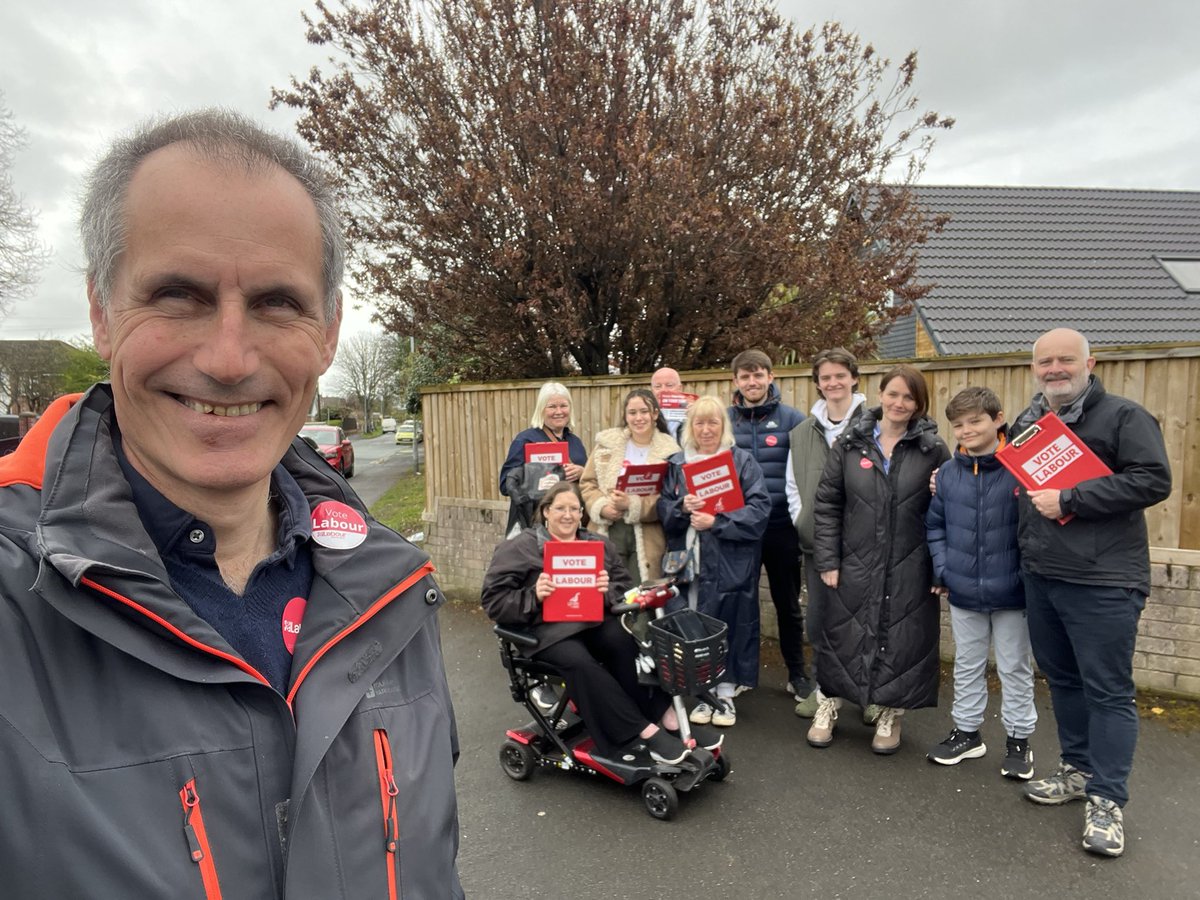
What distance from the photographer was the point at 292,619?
1.28 m

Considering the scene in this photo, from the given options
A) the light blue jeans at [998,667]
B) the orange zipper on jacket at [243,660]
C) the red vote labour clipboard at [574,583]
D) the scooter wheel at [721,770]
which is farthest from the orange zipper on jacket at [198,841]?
the light blue jeans at [998,667]

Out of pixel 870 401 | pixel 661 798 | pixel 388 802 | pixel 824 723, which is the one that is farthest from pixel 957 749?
pixel 388 802

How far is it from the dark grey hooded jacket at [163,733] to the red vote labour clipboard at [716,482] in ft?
11.6

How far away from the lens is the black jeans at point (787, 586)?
203 inches

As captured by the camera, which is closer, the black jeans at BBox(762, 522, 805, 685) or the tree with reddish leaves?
the black jeans at BBox(762, 522, 805, 685)

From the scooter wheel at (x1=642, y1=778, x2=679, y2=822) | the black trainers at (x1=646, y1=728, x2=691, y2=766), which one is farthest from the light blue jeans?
the scooter wheel at (x1=642, y1=778, x2=679, y2=822)

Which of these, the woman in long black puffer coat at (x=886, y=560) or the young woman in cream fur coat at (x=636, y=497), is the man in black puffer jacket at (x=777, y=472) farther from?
the woman in long black puffer coat at (x=886, y=560)

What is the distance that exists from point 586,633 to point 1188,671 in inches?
160

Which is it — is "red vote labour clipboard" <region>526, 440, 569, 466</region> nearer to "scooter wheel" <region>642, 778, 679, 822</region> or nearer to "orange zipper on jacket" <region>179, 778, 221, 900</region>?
"scooter wheel" <region>642, 778, 679, 822</region>

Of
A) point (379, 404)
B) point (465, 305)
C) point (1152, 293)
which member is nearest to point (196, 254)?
point (465, 305)

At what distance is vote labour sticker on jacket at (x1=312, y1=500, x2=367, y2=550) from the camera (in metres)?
1.36

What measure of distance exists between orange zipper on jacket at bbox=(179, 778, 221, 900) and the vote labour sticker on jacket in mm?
469

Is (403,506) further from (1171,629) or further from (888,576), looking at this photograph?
(1171,629)

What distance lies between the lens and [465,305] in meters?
8.95
